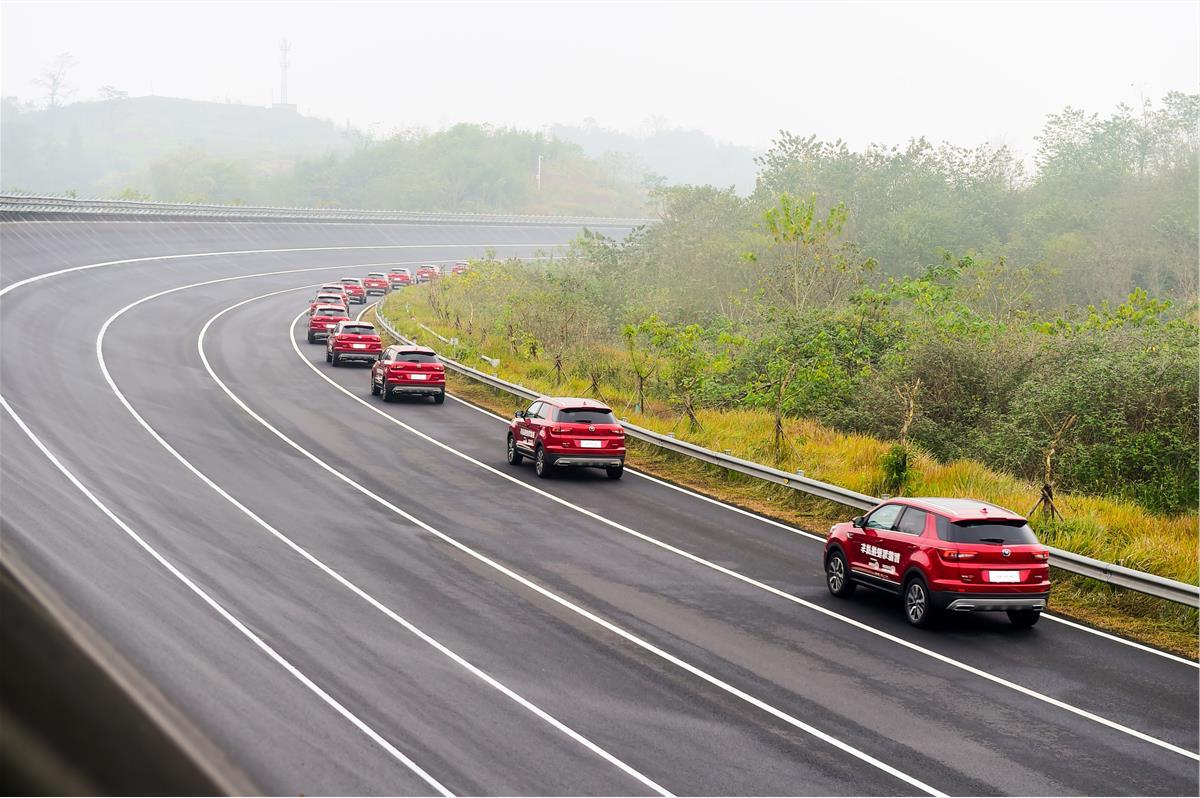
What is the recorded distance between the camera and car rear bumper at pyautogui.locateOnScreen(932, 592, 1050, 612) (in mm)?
15227

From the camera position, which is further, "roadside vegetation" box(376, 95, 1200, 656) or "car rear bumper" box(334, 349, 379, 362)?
"car rear bumper" box(334, 349, 379, 362)

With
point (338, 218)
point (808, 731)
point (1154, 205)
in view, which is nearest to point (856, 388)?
point (808, 731)

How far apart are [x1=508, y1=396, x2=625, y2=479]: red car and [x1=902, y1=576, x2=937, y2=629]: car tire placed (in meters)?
10.7

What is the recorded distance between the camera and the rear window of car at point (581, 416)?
26.1 metres

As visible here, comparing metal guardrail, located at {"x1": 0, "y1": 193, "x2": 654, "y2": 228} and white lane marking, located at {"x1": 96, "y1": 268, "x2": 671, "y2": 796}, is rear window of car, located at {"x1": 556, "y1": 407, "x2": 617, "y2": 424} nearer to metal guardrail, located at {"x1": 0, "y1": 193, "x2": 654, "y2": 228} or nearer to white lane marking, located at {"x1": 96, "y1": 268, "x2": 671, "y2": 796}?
white lane marking, located at {"x1": 96, "y1": 268, "x2": 671, "y2": 796}

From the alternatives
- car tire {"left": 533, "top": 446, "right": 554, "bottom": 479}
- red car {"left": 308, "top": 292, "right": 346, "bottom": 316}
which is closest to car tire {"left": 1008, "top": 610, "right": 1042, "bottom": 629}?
car tire {"left": 533, "top": 446, "right": 554, "bottom": 479}

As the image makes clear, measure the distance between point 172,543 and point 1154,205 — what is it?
231ft

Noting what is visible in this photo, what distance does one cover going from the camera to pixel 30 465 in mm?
23609

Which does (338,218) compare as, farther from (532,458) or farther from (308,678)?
(308,678)

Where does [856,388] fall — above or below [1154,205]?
below

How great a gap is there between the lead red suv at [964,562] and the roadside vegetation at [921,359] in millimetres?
1826

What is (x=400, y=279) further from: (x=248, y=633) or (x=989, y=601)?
(x=989, y=601)

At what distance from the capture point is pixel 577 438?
26.0 metres

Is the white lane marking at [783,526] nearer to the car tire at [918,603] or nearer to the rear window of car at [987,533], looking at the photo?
the rear window of car at [987,533]
